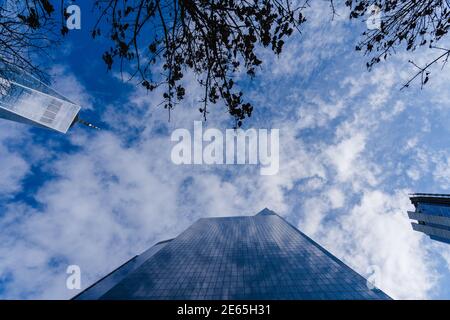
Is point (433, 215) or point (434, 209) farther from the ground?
point (434, 209)

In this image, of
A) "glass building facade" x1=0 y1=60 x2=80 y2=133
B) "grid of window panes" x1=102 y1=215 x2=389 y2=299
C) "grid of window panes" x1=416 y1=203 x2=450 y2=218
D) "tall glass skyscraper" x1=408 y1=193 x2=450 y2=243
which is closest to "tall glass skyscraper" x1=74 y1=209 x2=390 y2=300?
"grid of window panes" x1=102 y1=215 x2=389 y2=299

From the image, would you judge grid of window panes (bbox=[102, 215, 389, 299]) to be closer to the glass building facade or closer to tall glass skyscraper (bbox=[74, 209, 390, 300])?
tall glass skyscraper (bbox=[74, 209, 390, 300])

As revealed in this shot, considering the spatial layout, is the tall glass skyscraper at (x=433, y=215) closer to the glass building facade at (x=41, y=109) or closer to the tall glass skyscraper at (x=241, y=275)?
the tall glass skyscraper at (x=241, y=275)

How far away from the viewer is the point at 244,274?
5112cm

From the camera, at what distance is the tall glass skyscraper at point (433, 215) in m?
46.0

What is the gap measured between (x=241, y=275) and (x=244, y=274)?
820mm

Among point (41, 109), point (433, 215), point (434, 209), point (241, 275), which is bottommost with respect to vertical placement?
point (241, 275)

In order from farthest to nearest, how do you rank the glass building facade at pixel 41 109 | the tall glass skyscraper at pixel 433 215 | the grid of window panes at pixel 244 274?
the glass building facade at pixel 41 109 → the tall glass skyscraper at pixel 433 215 → the grid of window panes at pixel 244 274

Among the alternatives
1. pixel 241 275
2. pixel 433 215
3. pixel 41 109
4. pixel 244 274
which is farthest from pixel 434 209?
pixel 41 109

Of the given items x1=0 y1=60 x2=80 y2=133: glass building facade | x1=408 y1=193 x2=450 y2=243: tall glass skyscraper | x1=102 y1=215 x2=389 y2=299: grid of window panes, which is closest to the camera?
x1=102 y1=215 x2=389 y2=299: grid of window panes

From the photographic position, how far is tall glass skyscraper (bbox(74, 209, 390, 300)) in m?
43.5

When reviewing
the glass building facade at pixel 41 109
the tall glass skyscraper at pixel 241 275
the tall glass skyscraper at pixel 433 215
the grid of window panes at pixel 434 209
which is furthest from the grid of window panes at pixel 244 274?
the glass building facade at pixel 41 109

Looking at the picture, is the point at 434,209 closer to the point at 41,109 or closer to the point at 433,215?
the point at 433,215

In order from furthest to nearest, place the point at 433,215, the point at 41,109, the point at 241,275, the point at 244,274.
Answer: the point at 41,109 → the point at 244,274 → the point at 241,275 → the point at 433,215
